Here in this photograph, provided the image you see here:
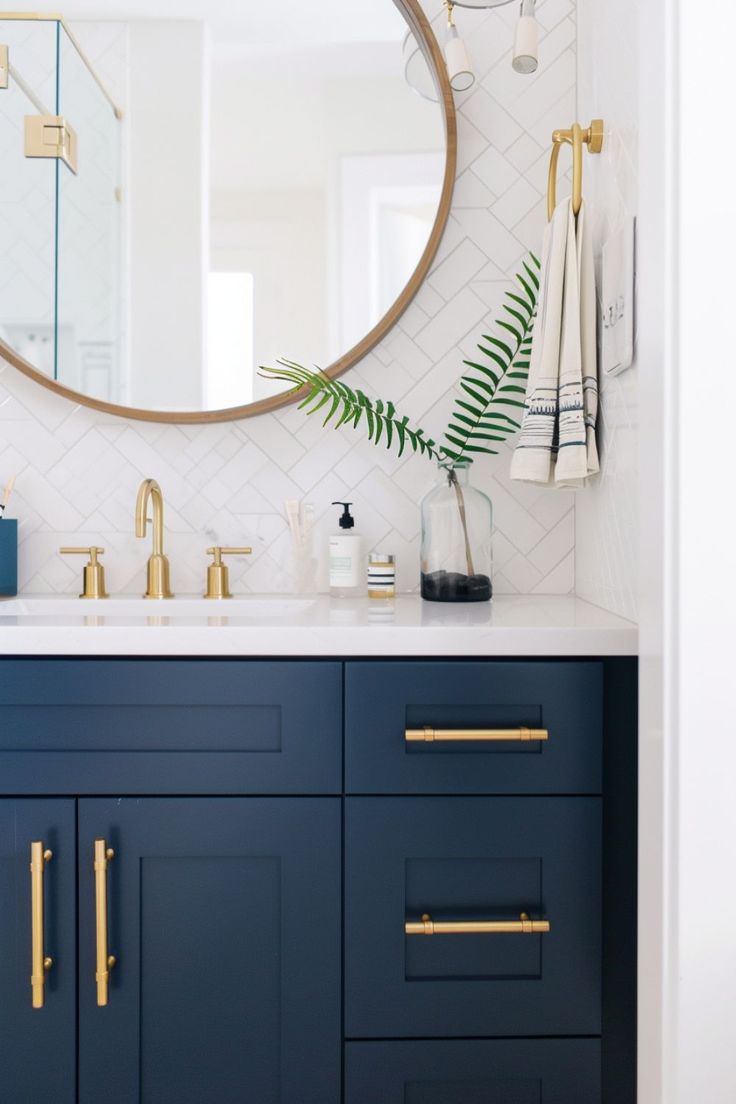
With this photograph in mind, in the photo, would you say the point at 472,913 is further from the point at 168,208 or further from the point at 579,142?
the point at 168,208

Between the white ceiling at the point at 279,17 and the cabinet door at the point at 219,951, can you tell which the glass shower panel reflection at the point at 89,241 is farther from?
the cabinet door at the point at 219,951

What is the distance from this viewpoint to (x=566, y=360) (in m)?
1.36

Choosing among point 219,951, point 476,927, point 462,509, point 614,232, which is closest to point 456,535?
point 462,509

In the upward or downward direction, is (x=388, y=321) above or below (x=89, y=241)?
below

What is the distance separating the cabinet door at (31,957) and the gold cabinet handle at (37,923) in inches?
0.6

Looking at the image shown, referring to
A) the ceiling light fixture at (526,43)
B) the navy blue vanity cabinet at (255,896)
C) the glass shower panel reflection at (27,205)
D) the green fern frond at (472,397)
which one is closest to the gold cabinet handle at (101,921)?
the navy blue vanity cabinet at (255,896)

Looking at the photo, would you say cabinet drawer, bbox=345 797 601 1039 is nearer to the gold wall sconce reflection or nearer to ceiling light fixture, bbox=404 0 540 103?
ceiling light fixture, bbox=404 0 540 103

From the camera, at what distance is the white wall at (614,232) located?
121cm

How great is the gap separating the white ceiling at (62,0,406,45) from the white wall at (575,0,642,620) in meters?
0.40

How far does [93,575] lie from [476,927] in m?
0.93

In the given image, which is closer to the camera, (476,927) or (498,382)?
(476,927)

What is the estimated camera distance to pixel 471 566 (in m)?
1.51

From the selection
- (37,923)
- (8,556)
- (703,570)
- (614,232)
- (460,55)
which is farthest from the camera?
(8,556)

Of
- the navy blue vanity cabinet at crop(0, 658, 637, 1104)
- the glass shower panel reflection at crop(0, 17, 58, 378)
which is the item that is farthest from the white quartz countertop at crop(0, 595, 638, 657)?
the glass shower panel reflection at crop(0, 17, 58, 378)
